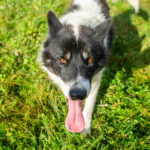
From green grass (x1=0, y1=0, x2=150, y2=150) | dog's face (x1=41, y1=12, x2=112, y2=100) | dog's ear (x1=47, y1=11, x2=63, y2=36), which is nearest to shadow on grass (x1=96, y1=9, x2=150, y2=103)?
green grass (x1=0, y1=0, x2=150, y2=150)

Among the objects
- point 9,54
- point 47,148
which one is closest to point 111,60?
point 9,54

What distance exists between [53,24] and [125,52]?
108 inches

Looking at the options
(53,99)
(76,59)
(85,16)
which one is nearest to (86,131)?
(53,99)

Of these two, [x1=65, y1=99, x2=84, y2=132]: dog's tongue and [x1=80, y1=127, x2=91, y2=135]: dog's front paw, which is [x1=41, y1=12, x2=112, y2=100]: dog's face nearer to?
[x1=65, y1=99, x2=84, y2=132]: dog's tongue

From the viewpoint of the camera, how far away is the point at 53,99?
11.1 feet

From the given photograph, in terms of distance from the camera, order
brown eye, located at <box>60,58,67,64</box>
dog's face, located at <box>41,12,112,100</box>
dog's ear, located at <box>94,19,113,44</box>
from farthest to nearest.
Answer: dog's ear, located at <box>94,19,113,44</box> < brown eye, located at <box>60,58,67,64</box> < dog's face, located at <box>41,12,112,100</box>

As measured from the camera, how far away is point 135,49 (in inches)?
212

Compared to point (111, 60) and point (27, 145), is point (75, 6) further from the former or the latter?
point (27, 145)

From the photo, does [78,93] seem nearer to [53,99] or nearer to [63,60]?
[63,60]

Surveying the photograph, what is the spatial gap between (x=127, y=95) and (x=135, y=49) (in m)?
2.12

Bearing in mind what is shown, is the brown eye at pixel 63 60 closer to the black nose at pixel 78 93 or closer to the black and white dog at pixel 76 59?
the black and white dog at pixel 76 59

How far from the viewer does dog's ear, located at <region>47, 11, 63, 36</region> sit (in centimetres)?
287

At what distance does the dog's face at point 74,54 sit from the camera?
8.49 feet

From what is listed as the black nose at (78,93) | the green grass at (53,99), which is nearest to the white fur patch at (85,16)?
the black nose at (78,93)
